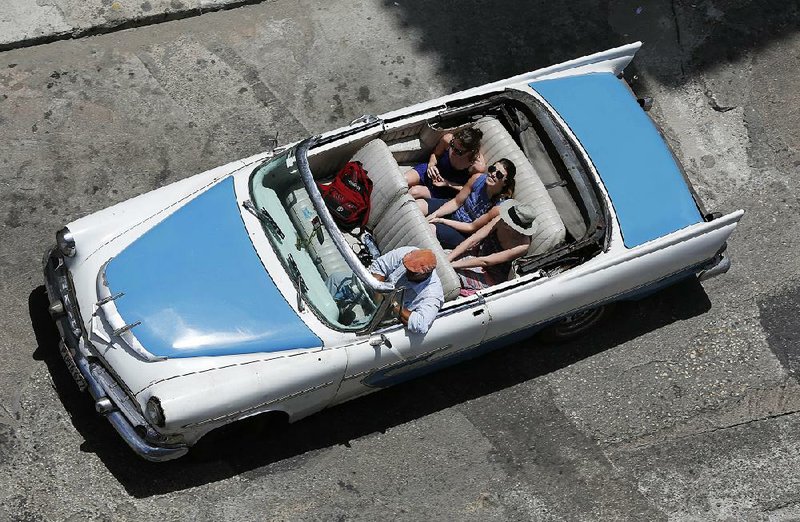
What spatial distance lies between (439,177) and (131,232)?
2298 mm

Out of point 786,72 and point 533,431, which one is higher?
point 786,72

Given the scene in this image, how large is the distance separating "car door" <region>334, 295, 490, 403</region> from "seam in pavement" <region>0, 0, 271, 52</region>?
4394 mm

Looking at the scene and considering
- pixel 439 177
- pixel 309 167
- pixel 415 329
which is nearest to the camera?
pixel 415 329

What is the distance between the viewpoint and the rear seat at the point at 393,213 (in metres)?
6.98

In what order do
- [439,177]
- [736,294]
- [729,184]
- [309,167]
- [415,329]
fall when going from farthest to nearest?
[729,184] → [736,294] → [439,177] → [309,167] → [415,329]

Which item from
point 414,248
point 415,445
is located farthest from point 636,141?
point 415,445

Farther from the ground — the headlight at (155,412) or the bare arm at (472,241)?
the bare arm at (472,241)

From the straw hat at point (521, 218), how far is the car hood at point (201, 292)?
167cm

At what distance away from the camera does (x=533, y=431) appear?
756 cm

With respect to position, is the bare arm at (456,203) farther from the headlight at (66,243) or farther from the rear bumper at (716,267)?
the headlight at (66,243)

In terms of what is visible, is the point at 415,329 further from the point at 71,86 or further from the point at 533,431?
the point at 71,86

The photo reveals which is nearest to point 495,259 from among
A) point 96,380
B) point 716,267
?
point 716,267

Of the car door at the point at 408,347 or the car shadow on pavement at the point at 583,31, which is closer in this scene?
the car door at the point at 408,347

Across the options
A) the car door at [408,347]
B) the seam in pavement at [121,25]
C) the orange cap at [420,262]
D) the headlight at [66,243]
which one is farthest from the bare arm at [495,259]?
the seam in pavement at [121,25]
